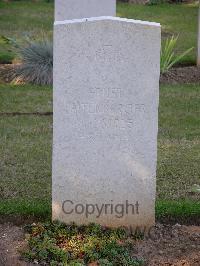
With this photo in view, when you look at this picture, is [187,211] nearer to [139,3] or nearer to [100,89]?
[100,89]

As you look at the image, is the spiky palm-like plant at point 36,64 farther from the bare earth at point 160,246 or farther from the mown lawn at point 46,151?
the bare earth at point 160,246

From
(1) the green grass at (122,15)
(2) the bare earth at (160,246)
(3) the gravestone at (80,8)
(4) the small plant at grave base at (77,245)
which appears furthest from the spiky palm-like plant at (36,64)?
(4) the small plant at grave base at (77,245)

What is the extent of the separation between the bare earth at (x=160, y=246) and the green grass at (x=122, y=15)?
918 cm

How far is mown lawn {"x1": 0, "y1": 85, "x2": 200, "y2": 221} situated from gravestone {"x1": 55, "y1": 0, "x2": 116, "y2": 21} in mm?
1187

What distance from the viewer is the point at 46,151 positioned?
25.2ft

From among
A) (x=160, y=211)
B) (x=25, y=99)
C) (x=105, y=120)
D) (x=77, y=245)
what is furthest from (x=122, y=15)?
(x=77, y=245)

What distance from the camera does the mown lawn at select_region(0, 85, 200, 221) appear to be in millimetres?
6082

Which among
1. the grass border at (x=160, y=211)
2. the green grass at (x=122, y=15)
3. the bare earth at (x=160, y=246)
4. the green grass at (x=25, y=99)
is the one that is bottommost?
the bare earth at (x=160, y=246)

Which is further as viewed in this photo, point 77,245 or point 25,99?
point 25,99

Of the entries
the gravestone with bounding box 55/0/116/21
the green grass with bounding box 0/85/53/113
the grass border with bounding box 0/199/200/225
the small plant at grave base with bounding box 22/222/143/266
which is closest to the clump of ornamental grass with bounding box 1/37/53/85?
the green grass with bounding box 0/85/53/113

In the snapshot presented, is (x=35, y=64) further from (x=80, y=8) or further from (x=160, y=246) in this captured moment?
(x=160, y=246)

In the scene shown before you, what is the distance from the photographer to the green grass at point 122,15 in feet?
53.4

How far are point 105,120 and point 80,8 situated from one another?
6.01 m

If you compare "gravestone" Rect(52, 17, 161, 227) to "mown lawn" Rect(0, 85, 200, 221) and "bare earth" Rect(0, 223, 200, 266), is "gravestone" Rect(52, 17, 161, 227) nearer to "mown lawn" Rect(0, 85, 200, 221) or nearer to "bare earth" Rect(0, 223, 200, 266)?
"bare earth" Rect(0, 223, 200, 266)
